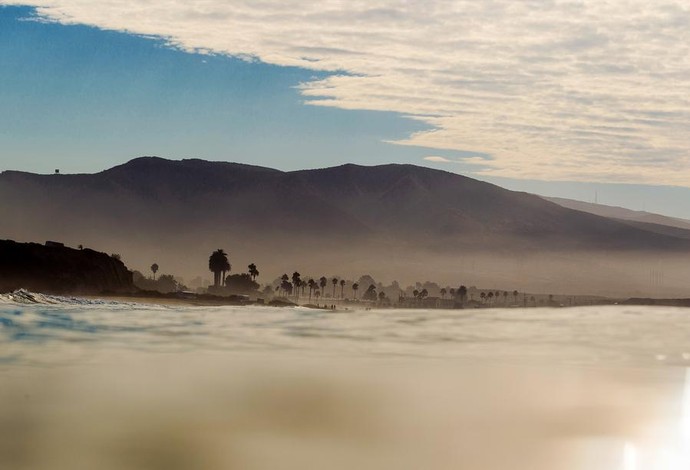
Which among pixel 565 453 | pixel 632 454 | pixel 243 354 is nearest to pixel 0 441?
pixel 565 453

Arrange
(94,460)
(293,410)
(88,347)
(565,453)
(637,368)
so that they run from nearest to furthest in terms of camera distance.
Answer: (94,460) < (565,453) < (293,410) < (637,368) < (88,347)

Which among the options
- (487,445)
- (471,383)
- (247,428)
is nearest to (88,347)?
(471,383)

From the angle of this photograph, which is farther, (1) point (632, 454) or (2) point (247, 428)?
(2) point (247, 428)

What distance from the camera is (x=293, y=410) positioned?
2306 centimetres

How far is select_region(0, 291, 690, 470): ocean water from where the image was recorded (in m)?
18.2

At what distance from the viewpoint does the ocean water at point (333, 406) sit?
18234 millimetres

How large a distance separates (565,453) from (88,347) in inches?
908

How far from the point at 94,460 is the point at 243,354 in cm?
1933

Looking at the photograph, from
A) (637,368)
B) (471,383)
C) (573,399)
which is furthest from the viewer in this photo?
(637,368)

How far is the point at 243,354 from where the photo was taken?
3684 centimetres

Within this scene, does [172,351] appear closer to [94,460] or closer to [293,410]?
[293,410]

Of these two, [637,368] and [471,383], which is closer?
[471,383]

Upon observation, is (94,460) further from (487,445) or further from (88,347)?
(88,347)

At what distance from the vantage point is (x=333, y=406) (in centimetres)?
2380
